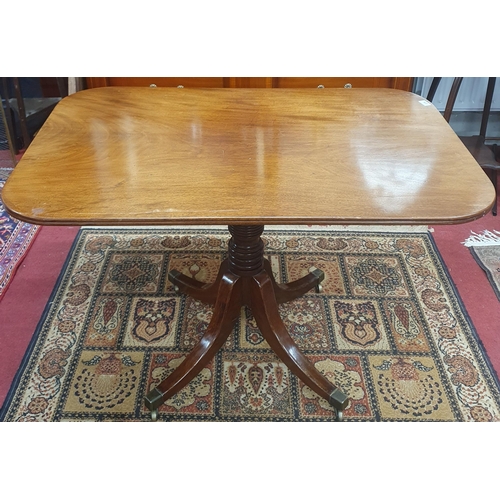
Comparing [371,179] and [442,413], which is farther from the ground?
[371,179]

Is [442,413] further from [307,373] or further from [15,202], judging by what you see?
[15,202]

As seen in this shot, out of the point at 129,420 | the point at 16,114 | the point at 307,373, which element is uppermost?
the point at 16,114

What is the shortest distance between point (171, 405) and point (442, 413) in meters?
0.82

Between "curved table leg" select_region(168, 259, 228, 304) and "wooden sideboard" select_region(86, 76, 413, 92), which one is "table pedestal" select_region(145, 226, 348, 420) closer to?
"curved table leg" select_region(168, 259, 228, 304)

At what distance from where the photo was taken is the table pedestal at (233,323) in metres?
1.57

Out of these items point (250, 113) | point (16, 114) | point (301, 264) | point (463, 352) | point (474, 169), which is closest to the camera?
point (474, 169)

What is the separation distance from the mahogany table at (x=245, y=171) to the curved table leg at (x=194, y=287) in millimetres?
210

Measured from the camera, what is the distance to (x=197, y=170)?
4.07 ft

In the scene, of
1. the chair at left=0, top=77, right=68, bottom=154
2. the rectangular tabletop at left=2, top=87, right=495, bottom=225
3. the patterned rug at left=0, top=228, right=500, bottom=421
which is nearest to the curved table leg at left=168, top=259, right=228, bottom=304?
the patterned rug at left=0, top=228, right=500, bottom=421

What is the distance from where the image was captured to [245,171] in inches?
48.7

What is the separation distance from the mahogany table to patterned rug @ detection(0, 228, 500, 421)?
0.33 feet

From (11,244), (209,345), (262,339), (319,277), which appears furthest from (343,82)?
(11,244)

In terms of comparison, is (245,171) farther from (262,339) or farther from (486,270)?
(486,270)

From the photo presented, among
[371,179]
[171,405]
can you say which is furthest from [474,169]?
[171,405]
